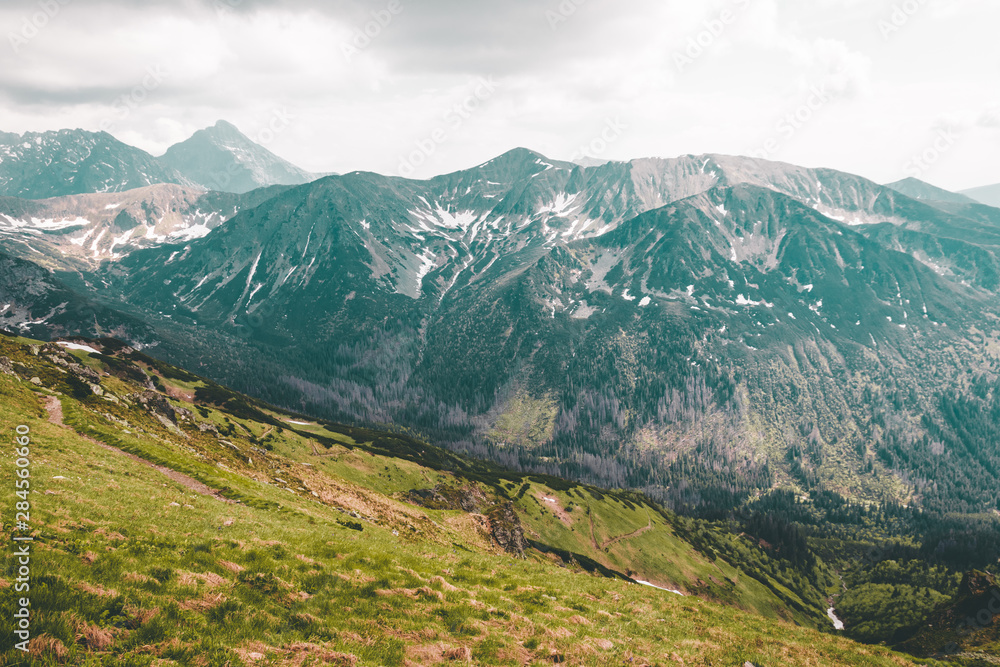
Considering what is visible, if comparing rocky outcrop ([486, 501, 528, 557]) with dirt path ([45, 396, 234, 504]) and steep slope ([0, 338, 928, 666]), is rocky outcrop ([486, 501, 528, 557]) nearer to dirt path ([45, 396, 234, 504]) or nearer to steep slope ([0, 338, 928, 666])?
steep slope ([0, 338, 928, 666])


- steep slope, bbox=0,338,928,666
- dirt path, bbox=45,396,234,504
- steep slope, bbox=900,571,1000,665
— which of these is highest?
steep slope, bbox=0,338,928,666

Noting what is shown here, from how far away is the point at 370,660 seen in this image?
50.5 feet

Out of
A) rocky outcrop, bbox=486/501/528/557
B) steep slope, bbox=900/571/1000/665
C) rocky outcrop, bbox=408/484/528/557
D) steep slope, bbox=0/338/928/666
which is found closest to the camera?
steep slope, bbox=0/338/928/666

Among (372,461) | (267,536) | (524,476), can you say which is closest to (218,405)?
(372,461)

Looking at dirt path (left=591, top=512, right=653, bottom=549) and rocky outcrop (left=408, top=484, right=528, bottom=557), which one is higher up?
rocky outcrop (left=408, top=484, right=528, bottom=557)

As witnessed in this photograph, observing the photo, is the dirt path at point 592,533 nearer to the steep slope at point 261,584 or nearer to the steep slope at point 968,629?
the steep slope at point 968,629

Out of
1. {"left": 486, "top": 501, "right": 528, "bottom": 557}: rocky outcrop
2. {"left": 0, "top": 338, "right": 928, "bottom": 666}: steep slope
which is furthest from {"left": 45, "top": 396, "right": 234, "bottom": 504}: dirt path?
{"left": 486, "top": 501, "right": 528, "bottom": 557}: rocky outcrop

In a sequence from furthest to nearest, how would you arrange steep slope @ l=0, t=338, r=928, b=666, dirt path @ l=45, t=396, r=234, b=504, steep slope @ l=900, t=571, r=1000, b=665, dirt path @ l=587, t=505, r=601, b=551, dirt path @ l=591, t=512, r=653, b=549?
1. dirt path @ l=591, t=512, r=653, b=549
2. dirt path @ l=587, t=505, r=601, b=551
3. steep slope @ l=900, t=571, r=1000, b=665
4. dirt path @ l=45, t=396, r=234, b=504
5. steep slope @ l=0, t=338, r=928, b=666

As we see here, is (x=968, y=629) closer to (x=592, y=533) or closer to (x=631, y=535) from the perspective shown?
(x=592, y=533)

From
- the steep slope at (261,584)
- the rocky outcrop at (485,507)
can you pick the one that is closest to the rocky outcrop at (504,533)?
the rocky outcrop at (485,507)

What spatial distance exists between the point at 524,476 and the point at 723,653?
156m

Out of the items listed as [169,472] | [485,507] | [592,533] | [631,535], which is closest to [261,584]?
[169,472]

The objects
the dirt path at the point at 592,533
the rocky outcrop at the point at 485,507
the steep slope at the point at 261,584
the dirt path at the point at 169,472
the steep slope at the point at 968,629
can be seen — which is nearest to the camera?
the steep slope at the point at 261,584

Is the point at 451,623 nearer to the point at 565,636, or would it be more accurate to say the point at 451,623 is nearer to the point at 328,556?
the point at 565,636
